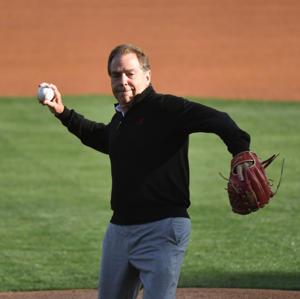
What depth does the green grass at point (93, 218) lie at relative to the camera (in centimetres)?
686

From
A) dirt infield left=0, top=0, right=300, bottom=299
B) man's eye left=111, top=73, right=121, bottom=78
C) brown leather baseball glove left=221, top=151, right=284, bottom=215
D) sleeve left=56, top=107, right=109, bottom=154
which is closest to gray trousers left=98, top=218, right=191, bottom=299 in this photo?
brown leather baseball glove left=221, top=151, right=284, bottom=215

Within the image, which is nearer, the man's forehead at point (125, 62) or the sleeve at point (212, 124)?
the sleeve at point (212, 124)

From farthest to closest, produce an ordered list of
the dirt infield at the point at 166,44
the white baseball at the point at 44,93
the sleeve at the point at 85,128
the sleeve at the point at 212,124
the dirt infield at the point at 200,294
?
the dirt infield at the point at 166,44, the dirt infield at the point at 200,294, the sleeve at the point at 85,128, the white baseball at the point at 44,93, the sleeve at the point at 212,124

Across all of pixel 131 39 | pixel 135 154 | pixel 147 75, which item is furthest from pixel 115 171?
pixel 131 39

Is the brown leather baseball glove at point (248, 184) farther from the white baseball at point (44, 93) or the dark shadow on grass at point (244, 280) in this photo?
the dark shadow on grass at point (244, 280)

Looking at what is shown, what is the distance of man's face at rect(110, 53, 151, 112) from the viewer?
3797 millimetres

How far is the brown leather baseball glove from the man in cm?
6

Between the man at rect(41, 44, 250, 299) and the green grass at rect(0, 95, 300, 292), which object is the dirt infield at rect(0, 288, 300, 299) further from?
the man at rect(41, 44, 250, 299)

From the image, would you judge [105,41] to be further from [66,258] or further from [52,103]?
[52,103]

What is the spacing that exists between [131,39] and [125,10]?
2.24m

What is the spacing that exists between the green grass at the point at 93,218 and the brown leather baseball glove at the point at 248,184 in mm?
2877

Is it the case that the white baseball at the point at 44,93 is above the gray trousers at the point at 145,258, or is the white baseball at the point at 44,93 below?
above

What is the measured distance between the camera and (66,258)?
7340mm

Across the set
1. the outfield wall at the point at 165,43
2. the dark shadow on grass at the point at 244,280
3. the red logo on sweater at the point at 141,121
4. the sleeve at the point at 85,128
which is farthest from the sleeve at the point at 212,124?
the outfield wall at the point at 165,43
